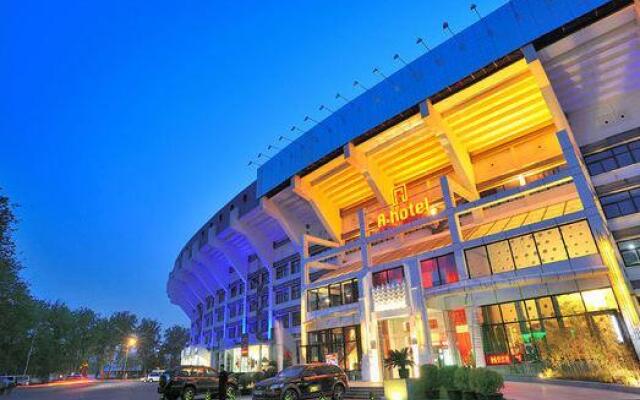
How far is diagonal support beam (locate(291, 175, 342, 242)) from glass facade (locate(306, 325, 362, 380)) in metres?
9.37

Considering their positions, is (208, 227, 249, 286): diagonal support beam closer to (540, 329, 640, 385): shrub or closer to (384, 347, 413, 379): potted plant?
(384, 347, 413, 379): potted plant

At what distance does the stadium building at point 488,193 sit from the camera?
76.7 ft

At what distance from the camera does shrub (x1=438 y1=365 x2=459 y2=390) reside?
16062 millimetres

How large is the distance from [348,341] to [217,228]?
26.3 metres

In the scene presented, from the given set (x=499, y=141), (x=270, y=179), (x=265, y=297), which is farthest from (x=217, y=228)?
(x=499, y=141)

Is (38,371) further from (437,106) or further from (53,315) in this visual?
(437,106)

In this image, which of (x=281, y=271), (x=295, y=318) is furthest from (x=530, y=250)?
(x=281, y=271)

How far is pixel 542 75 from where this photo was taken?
25.2 m

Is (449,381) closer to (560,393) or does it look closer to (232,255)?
(560,393)

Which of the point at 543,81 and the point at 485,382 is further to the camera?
the point at 543,81

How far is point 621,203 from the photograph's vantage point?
25719 millimetres

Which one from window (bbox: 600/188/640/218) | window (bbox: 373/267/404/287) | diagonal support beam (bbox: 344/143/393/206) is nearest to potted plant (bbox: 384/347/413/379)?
window (bbox: 373/267/404/287)

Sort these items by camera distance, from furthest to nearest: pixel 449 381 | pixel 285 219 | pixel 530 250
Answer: pixel 285 219, pixel 530 250, pixel 449 381

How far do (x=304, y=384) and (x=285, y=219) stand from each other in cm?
2735
